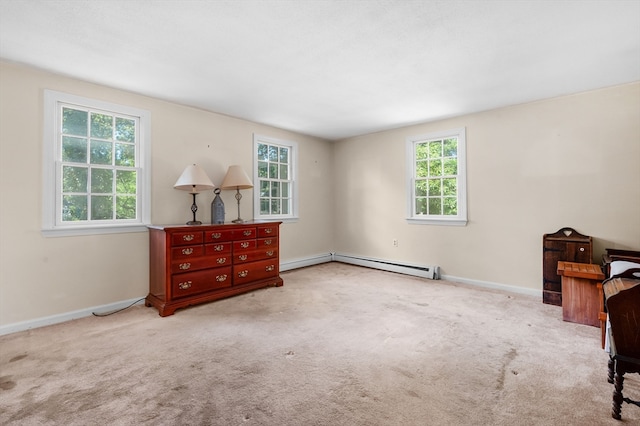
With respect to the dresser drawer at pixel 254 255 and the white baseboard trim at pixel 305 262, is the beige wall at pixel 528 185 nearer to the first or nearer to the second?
the white baseboard trim at pixel 305 262

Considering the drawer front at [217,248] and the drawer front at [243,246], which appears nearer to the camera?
the drawer front at [217,248]

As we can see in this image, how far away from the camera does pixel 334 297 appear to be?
3.80 m

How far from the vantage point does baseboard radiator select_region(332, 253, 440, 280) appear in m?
4.70

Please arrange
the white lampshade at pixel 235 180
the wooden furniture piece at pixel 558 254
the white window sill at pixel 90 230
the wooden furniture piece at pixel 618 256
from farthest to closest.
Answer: the white lampshade at pixel 235 180
the wooden furniture piece at pixel 558 254
the white window sill at pixel 90 230
the wooden furniture piece at pixel 618 256

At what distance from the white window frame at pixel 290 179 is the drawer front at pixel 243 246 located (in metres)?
0.91

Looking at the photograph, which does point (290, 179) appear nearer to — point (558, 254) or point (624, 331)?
→ point (558, 254)

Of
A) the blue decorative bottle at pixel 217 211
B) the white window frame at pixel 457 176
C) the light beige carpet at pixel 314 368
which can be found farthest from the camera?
the white window frame at pixel 457 176

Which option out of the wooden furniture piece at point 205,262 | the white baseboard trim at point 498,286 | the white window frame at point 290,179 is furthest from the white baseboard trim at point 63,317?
the white baseboard trim at point 498,286

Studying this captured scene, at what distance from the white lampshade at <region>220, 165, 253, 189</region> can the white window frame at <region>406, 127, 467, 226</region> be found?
2.70m

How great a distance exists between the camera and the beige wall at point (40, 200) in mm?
2811

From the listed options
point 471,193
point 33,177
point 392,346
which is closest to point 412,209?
point 471,193

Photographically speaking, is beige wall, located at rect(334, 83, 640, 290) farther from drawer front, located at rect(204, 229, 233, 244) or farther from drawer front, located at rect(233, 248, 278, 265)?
drawer front, located at rect(204, 229, 233, 244)

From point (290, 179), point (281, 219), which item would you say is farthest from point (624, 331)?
point (290, 179)

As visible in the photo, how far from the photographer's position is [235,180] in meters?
4.12
